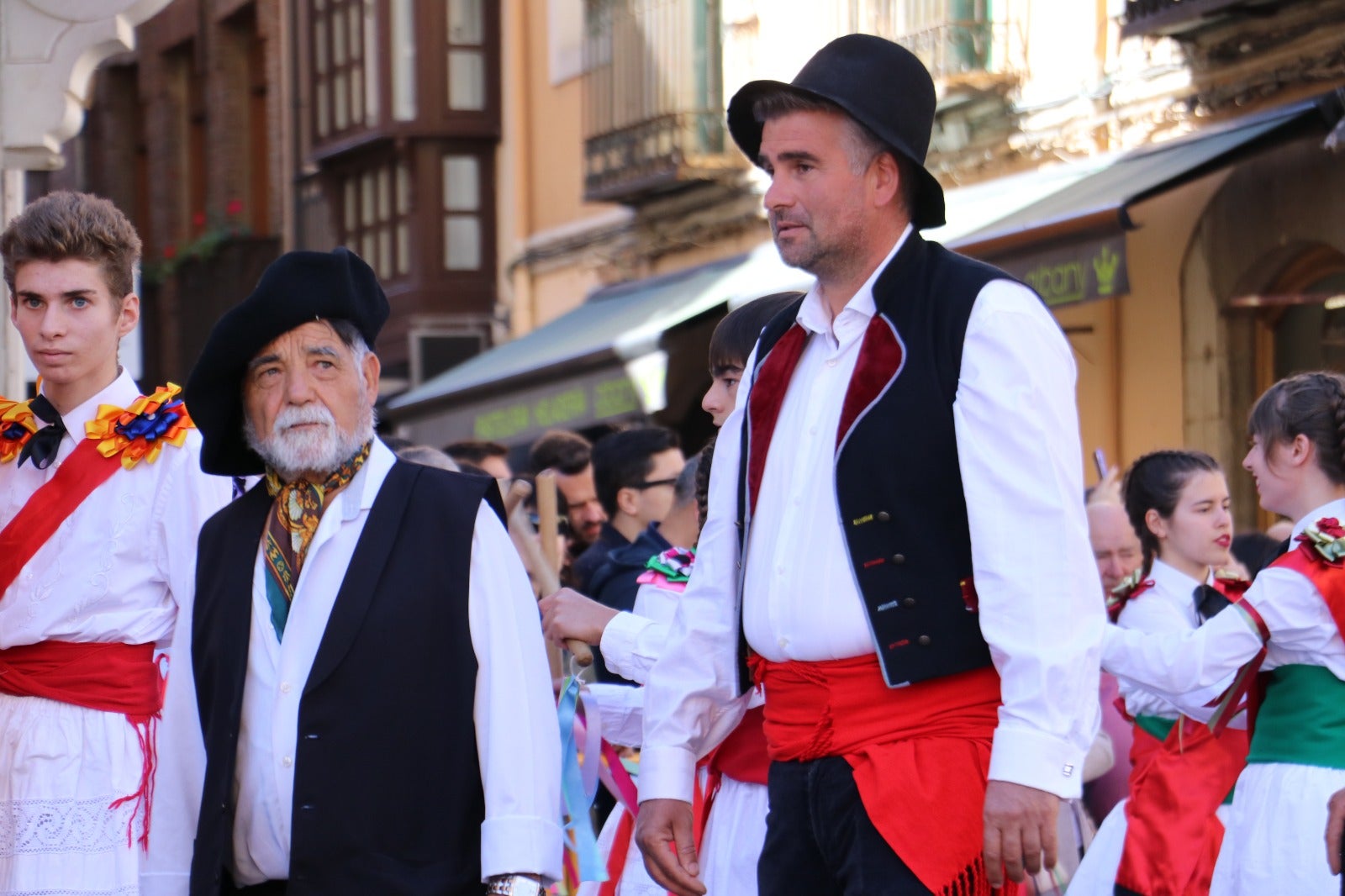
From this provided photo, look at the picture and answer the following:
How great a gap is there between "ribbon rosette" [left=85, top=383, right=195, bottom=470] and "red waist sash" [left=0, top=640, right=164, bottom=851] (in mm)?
445

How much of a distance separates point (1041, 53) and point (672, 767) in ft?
32.1

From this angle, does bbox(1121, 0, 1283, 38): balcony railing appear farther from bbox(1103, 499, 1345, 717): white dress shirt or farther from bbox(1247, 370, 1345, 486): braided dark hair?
bbox(1103, 499, 1345, 717): white dress shirt

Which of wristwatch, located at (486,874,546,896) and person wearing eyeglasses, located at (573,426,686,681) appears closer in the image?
wristwatch, located at (486,874,546,896)

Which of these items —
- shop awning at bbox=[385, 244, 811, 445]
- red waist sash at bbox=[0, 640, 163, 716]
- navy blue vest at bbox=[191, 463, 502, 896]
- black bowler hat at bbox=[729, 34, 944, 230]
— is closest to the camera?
black bowler hat at bbox=[729, 34, 944, 230]

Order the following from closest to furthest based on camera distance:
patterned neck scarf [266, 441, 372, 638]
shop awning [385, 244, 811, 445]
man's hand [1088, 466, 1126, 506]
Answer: patterned neck scarf [266, 441, 372, 638] → man's hand [1088, 466, 1126, 506] → shop awning [385, 244, 811, 445]

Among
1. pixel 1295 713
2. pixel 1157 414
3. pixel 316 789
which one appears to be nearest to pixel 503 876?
pixel 316 789

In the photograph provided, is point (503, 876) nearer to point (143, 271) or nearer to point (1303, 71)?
point (1303, 71)

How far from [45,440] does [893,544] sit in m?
2.48

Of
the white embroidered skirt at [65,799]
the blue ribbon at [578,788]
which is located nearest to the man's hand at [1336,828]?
the blue ribbon at [578,788]

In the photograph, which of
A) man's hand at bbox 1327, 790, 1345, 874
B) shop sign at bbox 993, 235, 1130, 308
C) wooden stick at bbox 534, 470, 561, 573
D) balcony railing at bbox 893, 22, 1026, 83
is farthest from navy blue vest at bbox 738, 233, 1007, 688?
balcony railing at bbox 893, 22, 1026, 83

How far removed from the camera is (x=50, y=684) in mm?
4949

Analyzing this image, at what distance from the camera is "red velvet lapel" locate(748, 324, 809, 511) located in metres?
3.79

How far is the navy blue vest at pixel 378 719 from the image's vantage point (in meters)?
Answer: 3.76

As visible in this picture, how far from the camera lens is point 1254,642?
514 centimetres
